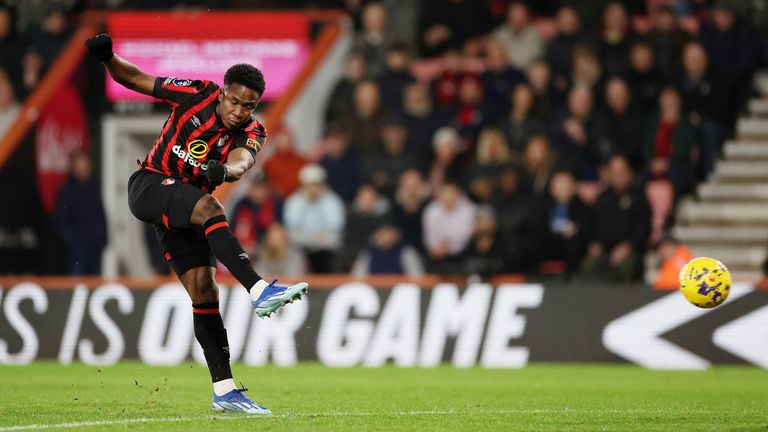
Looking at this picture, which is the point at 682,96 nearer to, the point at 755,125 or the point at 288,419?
the point at 755,125

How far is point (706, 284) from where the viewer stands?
10.1 meters

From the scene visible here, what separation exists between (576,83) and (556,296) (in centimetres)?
→ 375

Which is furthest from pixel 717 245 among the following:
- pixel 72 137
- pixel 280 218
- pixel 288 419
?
pixel 288 419

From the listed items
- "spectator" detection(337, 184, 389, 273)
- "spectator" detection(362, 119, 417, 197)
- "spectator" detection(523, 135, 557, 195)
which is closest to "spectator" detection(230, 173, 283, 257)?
"spectator" detection(337, 184, 389, 273)

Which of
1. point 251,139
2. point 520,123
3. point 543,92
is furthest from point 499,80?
point 251,139

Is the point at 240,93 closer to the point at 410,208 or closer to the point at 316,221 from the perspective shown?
the point at 316,221

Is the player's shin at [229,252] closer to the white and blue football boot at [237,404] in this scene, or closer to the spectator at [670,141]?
the white and blue football boot at [237,404]

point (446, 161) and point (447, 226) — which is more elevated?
point (446, 161)

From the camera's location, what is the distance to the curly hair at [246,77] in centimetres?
882

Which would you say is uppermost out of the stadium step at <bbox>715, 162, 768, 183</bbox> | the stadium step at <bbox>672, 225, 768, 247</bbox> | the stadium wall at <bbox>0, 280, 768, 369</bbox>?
the stadium step at <bbox>715, 162, 768, 183</bbox>

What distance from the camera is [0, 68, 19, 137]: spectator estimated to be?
61.5ft

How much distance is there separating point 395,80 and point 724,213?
458 centimetres

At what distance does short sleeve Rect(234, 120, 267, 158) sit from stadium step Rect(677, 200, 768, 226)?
31.7ft

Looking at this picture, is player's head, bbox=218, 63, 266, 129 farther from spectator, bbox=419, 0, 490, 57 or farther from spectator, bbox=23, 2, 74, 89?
spectator, bbox=23, 2, 74, 89
